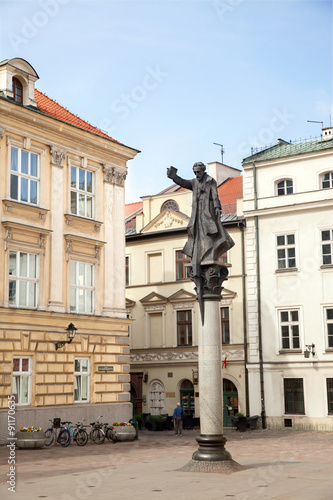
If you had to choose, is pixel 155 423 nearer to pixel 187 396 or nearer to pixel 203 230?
pixel 187 396

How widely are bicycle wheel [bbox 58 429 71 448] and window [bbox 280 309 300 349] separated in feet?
47.2

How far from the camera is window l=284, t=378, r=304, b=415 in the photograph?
3406 centimetres

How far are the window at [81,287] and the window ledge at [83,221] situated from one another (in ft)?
5.46

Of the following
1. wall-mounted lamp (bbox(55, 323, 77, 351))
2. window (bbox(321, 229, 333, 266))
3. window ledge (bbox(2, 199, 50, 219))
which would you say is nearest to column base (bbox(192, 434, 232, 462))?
wall-mounted lamp (bbox(55, 323, 77, 351))

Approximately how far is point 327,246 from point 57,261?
14.4m

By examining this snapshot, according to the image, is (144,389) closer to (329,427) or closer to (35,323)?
(329,427)

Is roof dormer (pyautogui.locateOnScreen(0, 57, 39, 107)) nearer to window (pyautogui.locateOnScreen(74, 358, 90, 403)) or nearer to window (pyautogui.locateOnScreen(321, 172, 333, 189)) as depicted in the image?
window (pyautogui.locateOnScreen(74, 358, 90, 403))

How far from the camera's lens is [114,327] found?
29453 mm

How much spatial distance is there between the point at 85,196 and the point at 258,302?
11.8m

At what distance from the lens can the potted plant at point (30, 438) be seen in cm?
2288

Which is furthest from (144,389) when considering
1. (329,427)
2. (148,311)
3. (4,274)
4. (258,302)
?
(4,274)

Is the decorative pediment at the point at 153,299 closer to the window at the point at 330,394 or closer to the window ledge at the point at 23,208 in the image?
the window at the point at 330,394

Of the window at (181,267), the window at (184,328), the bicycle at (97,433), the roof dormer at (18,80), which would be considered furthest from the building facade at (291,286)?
the roof dormer at (18,80)

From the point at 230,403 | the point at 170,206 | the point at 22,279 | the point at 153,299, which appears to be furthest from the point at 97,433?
the point at 170,206
